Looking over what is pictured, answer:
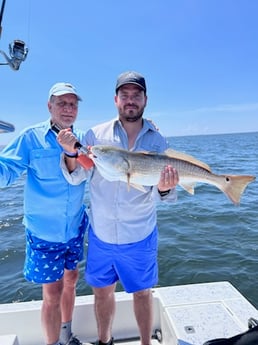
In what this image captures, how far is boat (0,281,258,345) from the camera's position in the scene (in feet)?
9.86

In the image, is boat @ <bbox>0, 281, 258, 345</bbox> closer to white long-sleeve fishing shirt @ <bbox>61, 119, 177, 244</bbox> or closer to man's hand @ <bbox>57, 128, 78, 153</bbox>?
white long-sleeve fishing shirt @ <bbox>61, 119, 177, 244</bbox>

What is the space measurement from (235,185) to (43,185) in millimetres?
1784

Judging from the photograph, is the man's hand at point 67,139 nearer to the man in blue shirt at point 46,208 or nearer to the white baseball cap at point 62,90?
the man in blue shirt at point 46,208

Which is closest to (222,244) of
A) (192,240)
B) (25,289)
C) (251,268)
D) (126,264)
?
(192,240)

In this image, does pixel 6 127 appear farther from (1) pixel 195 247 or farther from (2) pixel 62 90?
(1) pixel 195 247

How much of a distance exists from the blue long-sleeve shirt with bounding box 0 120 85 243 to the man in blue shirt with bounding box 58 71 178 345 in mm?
198

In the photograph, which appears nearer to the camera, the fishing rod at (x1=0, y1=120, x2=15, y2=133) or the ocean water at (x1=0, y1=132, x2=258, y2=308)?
the fishing rod at (x1=0, y1=120, x2=15, y2=133)

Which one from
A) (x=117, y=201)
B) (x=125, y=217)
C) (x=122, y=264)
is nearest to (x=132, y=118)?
(x=117, y=201)

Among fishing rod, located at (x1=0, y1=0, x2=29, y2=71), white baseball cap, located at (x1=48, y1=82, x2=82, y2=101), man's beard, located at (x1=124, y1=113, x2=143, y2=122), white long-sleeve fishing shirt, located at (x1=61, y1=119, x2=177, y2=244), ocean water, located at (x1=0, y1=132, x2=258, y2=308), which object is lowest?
ocean water, located at (x1=0, y1=132, x2=258, y2=308)

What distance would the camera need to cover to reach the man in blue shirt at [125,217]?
293 centimetres

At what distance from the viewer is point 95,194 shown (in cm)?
300

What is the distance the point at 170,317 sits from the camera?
10.4 ft

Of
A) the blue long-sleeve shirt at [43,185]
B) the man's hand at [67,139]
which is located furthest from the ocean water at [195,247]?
the man's hand at [67,139]

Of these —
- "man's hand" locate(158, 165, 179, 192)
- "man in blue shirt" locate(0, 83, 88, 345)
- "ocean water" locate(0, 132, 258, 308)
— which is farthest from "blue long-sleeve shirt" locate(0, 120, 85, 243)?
"ocean water" locate(0, 132, 258, 308)
